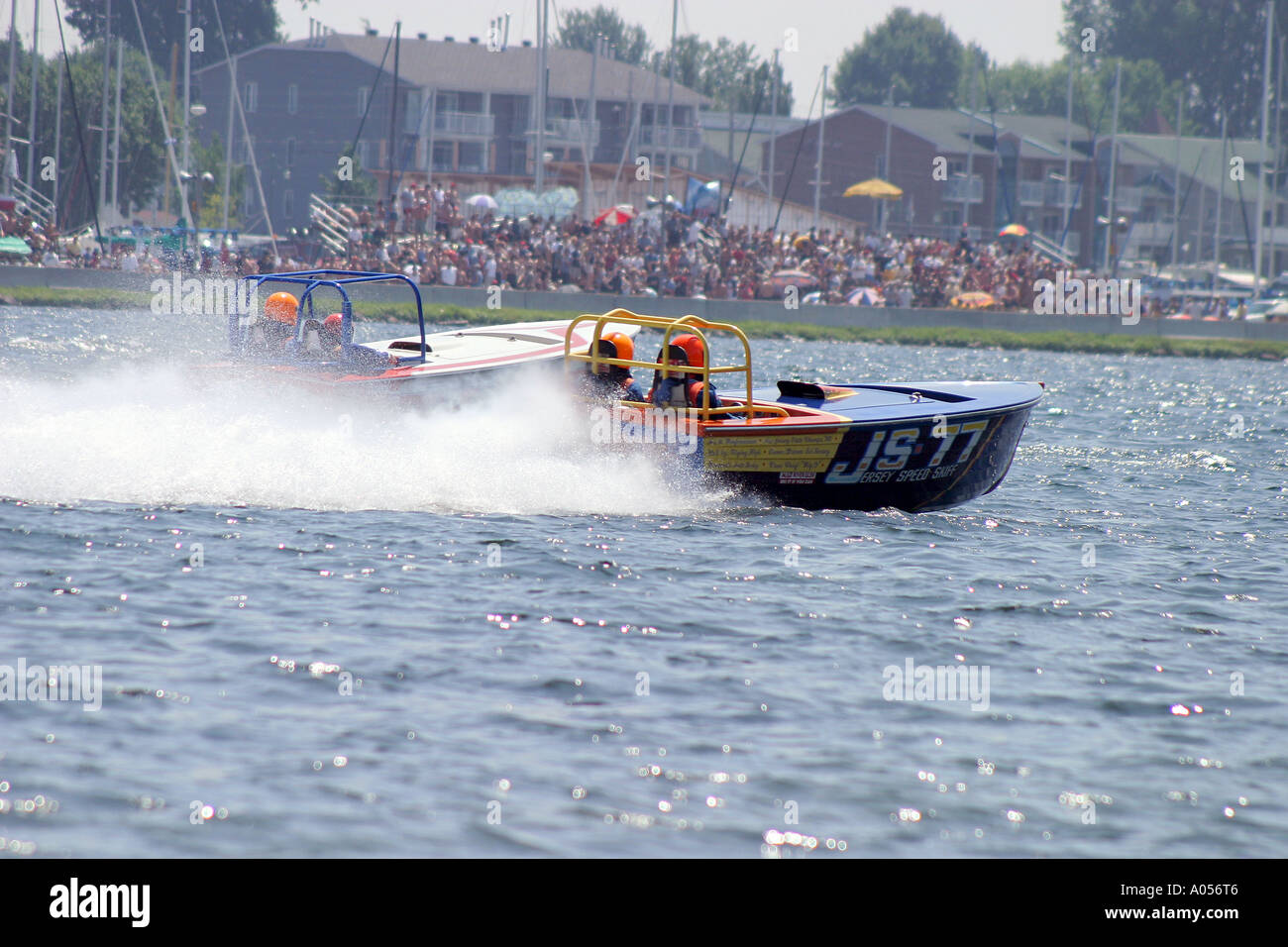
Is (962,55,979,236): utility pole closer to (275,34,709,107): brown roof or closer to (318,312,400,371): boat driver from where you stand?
(275,34,709,107): brown roof

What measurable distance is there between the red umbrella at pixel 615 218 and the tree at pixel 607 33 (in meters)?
69.9

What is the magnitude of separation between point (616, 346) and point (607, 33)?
107285mm

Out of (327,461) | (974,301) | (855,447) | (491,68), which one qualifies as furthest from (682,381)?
(491,68)

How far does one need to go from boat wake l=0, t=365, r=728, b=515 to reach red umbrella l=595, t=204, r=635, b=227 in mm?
32331

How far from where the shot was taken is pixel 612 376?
12961 mm

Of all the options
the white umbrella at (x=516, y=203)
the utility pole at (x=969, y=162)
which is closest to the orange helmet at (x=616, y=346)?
the white umbrella at (x=516, y=203)

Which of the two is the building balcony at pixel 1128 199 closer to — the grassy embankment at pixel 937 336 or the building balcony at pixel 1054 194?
the building balcony at pixel 1054 194

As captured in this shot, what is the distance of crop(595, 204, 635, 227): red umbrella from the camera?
4553 cm

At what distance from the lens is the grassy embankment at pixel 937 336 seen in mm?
37062

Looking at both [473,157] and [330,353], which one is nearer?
[330,353]

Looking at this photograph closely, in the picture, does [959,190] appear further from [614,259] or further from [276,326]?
[276,326]

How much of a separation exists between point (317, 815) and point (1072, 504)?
10.3m
